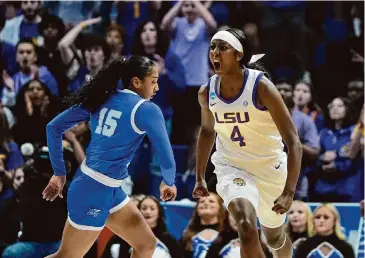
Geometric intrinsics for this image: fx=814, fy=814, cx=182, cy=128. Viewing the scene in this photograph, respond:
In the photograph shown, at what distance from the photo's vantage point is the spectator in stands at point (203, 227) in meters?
7.84

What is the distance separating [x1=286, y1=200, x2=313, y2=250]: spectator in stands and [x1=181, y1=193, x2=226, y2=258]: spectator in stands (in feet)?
2.21

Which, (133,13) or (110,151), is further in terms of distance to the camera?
(133,13)

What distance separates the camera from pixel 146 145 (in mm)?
9312

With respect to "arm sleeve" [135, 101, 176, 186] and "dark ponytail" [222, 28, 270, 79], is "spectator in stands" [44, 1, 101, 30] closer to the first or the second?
"dark ponytail" [222, 28, 270, 79]

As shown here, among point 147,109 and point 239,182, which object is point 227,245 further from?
point 147,109

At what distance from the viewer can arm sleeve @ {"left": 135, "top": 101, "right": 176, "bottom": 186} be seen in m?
5.40

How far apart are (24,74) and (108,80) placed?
443cm

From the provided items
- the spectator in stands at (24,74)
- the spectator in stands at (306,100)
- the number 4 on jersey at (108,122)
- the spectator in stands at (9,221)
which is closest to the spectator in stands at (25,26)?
the spectator in stands at (24,74)

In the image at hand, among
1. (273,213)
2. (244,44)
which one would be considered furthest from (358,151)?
(244,44)

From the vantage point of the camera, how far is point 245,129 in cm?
574

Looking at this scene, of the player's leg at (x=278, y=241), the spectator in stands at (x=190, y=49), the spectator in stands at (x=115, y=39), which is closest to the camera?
the player's leg at (x=278, y=241)

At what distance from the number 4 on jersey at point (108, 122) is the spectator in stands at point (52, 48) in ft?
14.5

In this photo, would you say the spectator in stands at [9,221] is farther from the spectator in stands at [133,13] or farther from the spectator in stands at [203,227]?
the spectator in stands at [133,13]

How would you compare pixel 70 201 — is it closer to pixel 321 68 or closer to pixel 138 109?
pixel 138 109
